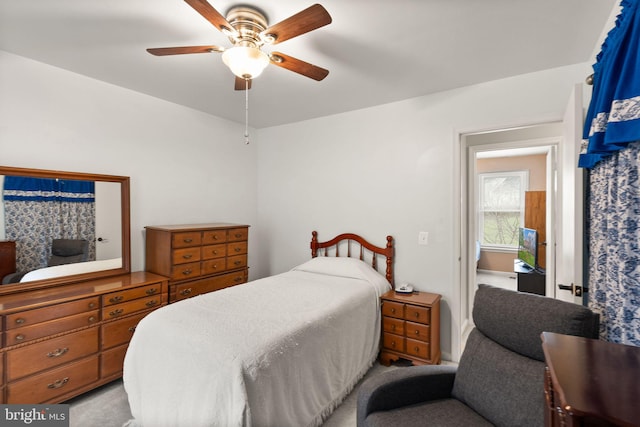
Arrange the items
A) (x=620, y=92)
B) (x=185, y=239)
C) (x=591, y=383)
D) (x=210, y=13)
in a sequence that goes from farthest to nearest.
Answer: (x=185, y=239) → (x=210, y=13) → (x=620, y=92) → (x=591, y=383)

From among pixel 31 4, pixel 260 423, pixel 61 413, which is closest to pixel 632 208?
pixel 260 423

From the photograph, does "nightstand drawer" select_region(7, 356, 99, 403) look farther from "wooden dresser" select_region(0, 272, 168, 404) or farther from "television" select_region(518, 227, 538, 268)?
"television" select_region(518, 227, 538, 268)

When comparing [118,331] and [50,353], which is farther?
[118,331]

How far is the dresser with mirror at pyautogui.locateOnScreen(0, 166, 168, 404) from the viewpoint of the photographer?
192 cm

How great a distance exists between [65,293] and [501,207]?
7215mm

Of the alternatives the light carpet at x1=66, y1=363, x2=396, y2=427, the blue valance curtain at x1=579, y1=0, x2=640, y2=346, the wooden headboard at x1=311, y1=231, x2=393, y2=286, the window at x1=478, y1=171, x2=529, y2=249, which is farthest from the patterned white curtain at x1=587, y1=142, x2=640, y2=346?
the window at x1=478, y1=171, x2=529, y2=249

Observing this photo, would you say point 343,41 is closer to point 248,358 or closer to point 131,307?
point 248,358

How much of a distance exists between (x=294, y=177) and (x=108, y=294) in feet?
7.57

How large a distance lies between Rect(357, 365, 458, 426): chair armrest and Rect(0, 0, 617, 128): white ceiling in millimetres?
1983

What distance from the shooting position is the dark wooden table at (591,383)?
57cm

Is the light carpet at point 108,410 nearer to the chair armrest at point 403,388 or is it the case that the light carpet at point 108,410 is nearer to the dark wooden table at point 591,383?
the chair armrest at point 403,388

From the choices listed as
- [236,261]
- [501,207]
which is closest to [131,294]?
[236,261]

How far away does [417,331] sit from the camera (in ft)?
8.44

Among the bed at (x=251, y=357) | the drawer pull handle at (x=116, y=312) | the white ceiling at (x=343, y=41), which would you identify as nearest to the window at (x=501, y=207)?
the white ceiling at (x=343, y=41)
